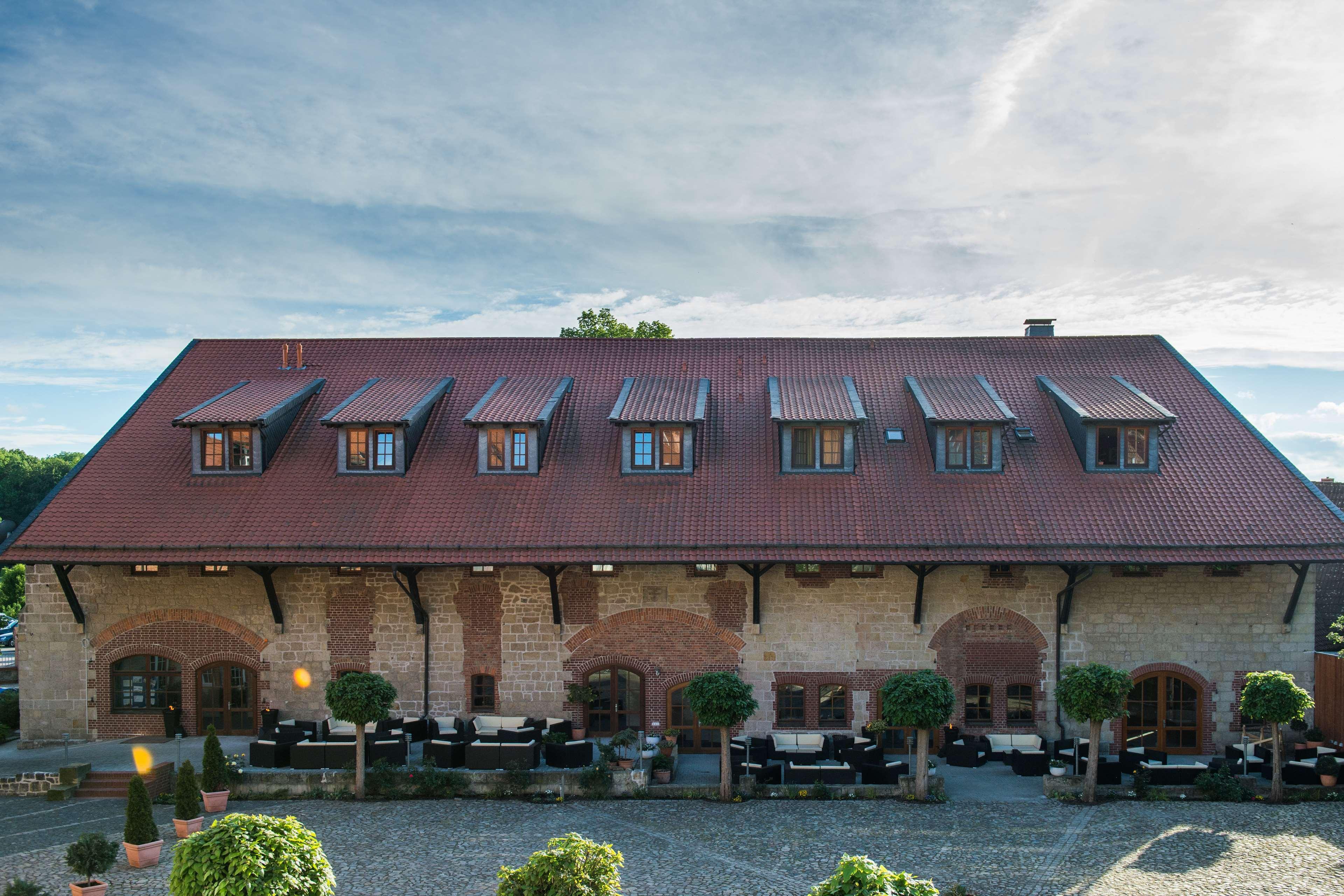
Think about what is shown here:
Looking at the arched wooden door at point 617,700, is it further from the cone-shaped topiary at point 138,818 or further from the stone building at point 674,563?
the cone-shaped topiary at point 138,818

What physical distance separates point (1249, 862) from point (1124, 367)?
547 inches

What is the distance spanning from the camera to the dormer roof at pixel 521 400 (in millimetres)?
21031

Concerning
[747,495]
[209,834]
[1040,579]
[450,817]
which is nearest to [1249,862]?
[1040,579]

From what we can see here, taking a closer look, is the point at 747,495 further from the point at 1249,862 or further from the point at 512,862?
the point at 1249,862

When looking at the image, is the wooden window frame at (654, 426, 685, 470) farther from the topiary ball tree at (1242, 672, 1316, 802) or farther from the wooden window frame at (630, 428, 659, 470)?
the topiary ball tree at (1242, 672, 1316, 802)

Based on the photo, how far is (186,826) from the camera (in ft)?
49.5

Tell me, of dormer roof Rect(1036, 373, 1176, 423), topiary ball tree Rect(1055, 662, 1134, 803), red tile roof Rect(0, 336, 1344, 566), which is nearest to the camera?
topiary ball tree Rect(1055, 662, 1134, 803)

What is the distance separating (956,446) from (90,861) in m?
18.6

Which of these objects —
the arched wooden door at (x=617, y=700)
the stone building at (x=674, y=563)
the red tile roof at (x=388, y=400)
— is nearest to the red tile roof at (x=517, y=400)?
the stone building at (x=674, y=563)

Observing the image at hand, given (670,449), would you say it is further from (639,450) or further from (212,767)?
(212,767)

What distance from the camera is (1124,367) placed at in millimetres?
24047

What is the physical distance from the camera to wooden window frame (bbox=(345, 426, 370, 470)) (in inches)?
842

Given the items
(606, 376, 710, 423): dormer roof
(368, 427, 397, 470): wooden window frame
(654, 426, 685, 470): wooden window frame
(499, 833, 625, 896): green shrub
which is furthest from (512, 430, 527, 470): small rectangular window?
(499, 833, 625, 896): green shrub

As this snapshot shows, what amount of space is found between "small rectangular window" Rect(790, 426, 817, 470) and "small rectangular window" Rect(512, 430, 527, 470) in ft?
21.4
